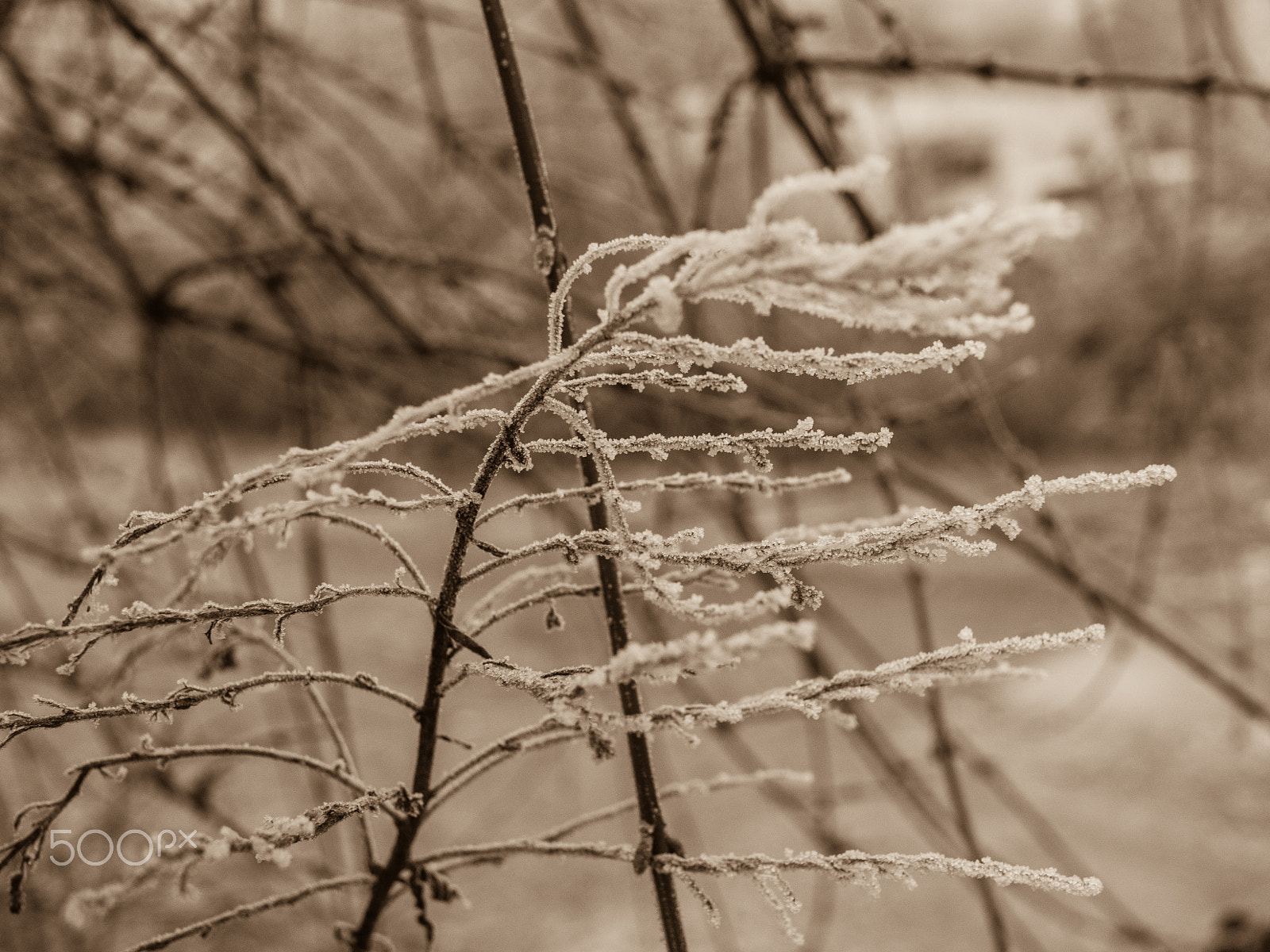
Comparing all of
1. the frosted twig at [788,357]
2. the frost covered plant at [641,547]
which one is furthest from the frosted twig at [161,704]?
the frosted twig at [788,357]

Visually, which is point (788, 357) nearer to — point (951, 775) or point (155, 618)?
point (155, 618)

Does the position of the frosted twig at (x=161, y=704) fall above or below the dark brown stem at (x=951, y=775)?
below

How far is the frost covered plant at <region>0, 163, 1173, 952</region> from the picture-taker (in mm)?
197

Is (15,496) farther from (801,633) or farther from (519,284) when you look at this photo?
(801,633)

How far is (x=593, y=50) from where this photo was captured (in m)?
0.79

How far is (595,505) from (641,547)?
0.05m

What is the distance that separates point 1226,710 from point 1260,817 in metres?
0.80

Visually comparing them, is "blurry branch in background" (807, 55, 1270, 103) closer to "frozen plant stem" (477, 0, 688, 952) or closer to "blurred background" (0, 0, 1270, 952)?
"blurred background" (0, 0, 1270, 952)

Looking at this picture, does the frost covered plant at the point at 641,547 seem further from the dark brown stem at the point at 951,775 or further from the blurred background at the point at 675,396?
the dark brown stem at the point at 951,775

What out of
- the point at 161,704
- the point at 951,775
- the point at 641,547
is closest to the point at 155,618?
the point at 161,704

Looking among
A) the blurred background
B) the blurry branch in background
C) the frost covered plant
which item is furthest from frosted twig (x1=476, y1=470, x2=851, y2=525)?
the blurry branch in background

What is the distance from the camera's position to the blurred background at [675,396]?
2.49 feet

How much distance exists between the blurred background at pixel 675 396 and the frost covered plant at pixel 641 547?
128mm

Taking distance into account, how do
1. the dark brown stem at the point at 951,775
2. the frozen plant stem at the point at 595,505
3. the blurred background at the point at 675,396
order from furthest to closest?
the blurred background at the point at 675,396 → the dark brown stem at the point at 951,775 → the frozen plant stem at the point at 595,505
